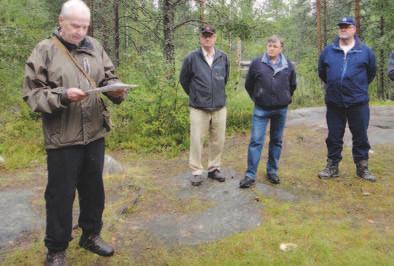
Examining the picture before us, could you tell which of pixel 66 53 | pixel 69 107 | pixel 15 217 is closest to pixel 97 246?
pixel 69 107

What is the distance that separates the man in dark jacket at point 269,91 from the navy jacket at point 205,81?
432 millimetres

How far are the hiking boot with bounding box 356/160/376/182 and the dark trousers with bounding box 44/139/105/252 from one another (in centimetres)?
403

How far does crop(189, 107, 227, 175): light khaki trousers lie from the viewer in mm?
5730

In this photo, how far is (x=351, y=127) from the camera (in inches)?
235

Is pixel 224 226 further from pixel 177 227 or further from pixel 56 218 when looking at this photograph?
pixel 56 218

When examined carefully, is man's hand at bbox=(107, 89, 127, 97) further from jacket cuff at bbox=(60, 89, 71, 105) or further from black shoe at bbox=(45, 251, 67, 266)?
black shoe at bbox=(45, 251, 67, 266)

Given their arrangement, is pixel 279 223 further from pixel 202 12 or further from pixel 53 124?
pixel 202 12

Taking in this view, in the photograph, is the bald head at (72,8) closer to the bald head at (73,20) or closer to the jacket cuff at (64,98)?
the bald head at (73,20)

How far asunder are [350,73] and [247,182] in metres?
2.03

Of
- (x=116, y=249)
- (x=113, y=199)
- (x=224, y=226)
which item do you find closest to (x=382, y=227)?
(x=224, y=226)

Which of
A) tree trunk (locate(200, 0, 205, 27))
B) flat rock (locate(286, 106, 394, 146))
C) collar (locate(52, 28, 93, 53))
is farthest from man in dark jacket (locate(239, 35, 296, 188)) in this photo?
tree trunk (locate(200, 0, 205, 27))

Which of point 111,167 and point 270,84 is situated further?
point 111,167

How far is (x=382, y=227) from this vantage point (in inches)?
179

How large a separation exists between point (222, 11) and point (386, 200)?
25.0 ft
